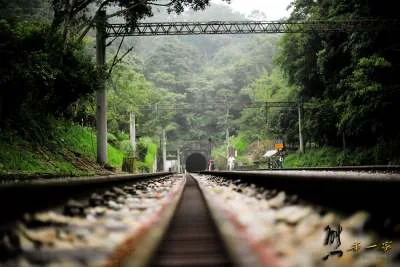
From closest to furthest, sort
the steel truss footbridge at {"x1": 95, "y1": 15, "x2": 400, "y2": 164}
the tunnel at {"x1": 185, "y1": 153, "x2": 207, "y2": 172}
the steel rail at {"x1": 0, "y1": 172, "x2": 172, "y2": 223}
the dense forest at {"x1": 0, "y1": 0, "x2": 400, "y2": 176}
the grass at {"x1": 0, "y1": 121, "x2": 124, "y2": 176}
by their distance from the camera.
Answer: the steel rail at {"x1": 0, "y1": 172, "x2": 172, "y2": 223}, the grass at {"x1": 0, "y1": 121, "x2": 124, "y2": 176}, the dense forest at {"x1": 0, "y1": 0, "x2": 400, "y2": 176}, the steel truss footbridge at {"x1": 95, "y1": 15, "x2": 400, "y2": 164}, the tunnel at {"x1": 185, "y1": 153, "x2": 207, "y2": 172}

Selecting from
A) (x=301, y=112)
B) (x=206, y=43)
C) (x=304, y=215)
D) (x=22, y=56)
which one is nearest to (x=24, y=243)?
(x=304, y=215)

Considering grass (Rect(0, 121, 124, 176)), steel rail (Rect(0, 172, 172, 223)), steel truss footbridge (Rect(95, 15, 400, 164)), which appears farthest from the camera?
steel truss footbridge (Rect(95, 15, 400, 164))

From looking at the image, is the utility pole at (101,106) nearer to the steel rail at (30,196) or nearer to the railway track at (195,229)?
the steel rail at (30,196)

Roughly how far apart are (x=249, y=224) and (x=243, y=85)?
8840 centimetres

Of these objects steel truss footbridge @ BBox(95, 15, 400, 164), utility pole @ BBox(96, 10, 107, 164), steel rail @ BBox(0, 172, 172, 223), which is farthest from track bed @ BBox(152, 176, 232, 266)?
utility pole @ BBox(96, 10, 107, 164)

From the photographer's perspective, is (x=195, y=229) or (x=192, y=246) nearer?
(x=192, y=246)

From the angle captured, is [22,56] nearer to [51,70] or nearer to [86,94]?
[51,70]

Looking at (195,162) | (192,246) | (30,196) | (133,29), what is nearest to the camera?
(192,246)

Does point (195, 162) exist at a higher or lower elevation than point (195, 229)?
lower

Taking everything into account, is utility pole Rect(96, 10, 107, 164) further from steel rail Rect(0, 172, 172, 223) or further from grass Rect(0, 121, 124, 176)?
steel rail Rect(0, 172, 172, 223)

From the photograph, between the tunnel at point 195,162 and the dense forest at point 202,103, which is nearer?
the dense forest at point 202,103

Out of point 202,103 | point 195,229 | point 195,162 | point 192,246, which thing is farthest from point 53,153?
point 195,162

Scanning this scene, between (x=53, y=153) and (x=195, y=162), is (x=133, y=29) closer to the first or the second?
(x=53, y=153)

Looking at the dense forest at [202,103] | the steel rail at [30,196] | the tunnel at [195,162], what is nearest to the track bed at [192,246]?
the steel rail at [30,196]
